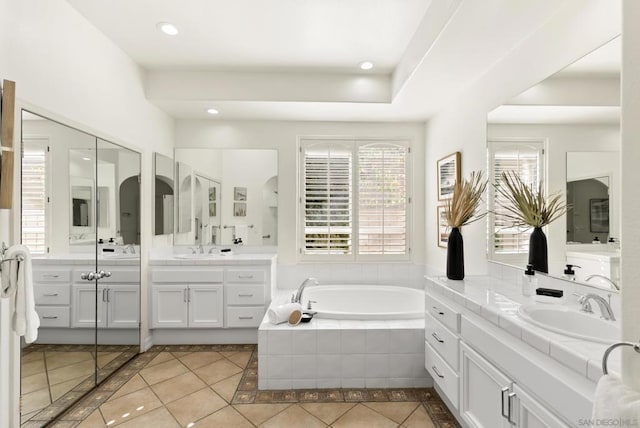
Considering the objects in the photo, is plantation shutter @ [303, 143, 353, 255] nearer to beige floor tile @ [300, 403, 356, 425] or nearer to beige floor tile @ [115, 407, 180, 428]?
beige floor tile @ [300, 403, 356, 425]

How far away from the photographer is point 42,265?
1.89 metres

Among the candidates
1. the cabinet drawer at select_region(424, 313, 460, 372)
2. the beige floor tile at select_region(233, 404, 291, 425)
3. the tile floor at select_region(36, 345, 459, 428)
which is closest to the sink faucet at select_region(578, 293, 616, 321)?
A: the cabinet drawer at select_region(424, 313, 460, 372)

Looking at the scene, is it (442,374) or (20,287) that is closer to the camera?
(20,287)

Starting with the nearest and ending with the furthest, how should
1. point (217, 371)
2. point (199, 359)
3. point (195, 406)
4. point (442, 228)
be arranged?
point (195, 406) → point (217, 371) → point (199, 359) → point (442, 228)

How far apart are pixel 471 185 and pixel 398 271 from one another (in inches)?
61.1

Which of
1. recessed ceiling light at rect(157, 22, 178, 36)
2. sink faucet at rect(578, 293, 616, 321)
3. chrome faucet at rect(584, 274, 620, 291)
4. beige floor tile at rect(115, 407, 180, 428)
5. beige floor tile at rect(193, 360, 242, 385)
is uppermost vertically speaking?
recessed ceiling light at rect(157, 22, 178, 36)

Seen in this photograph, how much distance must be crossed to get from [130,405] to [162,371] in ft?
1.57

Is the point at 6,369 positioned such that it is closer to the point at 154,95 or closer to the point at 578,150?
the point at 154,95

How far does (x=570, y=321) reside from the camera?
4.89ft

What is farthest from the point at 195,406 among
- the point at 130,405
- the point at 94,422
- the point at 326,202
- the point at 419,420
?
the point at 326,202

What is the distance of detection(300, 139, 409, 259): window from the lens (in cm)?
371

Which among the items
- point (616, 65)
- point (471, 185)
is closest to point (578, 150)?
point (616, 65)

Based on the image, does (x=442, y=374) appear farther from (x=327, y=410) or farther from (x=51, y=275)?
(x=51, y=275)

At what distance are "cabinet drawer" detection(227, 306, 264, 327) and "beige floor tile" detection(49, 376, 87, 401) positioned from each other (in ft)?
3.99
